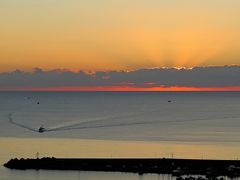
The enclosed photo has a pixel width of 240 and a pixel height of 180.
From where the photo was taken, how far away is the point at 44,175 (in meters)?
53.0

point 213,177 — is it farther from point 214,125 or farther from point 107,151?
point 214,125

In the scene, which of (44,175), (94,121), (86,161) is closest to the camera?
(44,175)

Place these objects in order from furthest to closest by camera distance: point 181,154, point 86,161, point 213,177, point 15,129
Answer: point 15,129 < point 181,154 < point 86,161 < point 213,177

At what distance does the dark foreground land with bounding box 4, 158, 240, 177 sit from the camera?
5169 cm

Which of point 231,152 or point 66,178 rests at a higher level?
point 231,152

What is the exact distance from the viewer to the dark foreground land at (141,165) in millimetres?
51688

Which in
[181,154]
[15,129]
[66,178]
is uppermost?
[15,129]

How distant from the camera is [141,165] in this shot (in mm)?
54531

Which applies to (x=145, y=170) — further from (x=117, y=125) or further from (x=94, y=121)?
(x=94, y=121)

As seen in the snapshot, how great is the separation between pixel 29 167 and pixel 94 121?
60.1 m

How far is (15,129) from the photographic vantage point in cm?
9894

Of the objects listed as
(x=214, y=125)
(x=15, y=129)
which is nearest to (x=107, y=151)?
(x=15, y=129)

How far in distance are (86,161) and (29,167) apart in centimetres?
601

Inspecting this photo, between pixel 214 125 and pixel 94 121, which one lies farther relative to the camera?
pixel 94 121
